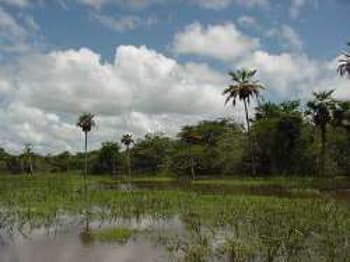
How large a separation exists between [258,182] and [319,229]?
109 ft

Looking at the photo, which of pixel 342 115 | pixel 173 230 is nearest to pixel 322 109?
pixel 342 115

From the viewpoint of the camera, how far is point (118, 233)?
19.8m

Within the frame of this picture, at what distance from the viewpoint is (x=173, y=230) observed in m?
20.5

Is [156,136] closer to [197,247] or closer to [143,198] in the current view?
[143,198]

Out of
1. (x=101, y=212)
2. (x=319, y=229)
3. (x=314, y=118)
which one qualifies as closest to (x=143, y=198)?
(x=101, y=212)

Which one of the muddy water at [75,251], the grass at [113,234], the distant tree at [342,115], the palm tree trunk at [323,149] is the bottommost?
the muddy water at [75,251]

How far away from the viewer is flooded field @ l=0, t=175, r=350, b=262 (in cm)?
1526

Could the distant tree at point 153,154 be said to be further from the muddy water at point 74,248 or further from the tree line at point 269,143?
the muddy water at point 74,248

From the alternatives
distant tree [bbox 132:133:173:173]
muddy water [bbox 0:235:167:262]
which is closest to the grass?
muddy water [bbox 0:235:167:262]

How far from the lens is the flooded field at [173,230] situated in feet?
50.1

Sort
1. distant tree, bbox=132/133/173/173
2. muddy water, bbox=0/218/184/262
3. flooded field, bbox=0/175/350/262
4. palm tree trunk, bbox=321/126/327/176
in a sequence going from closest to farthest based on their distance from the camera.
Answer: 1. flooded field, bbox=0/175/350/262
2. muddy water, bbox=0/218/184/262
3. palm tree trunk, bbox=321/126/327/176
4. distant tree, bbox=132/133/173/173

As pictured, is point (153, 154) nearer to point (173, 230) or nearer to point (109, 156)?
point (109, 156)

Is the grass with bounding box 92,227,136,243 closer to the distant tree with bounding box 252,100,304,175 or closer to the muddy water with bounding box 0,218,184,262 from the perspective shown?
the muddy water with bounding box 0,218,184,262

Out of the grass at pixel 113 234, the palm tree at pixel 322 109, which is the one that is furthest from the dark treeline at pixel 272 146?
the grass at pixel 113 234
